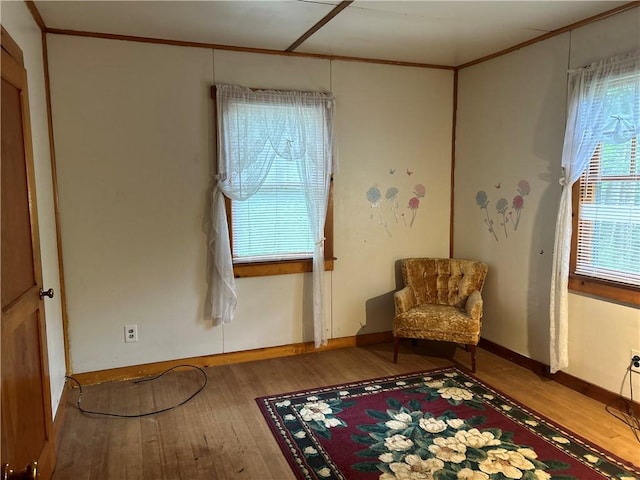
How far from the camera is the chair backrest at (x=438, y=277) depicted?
3.90 m

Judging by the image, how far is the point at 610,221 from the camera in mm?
2951

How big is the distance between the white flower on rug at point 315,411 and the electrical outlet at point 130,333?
4.47 ft

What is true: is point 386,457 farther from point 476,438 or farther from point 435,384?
point 435,384

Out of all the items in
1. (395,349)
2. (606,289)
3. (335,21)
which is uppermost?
(335,21)

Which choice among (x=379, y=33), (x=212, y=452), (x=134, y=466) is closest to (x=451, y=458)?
(x=212, y=452)

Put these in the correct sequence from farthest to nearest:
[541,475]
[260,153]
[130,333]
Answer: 1. [260,153]
2. [130,333]
3. [541,475]

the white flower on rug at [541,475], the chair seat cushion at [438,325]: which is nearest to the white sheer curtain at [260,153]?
the chair seat cushion at [438,325]

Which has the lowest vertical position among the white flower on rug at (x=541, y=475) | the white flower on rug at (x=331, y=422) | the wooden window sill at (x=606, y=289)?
the white flower on rug at (x=541, y=475)

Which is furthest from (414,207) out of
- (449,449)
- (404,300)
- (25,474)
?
(25,474)

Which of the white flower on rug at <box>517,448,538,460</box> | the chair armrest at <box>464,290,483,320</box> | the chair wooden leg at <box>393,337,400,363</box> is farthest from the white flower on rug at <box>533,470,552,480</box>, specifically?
the chair wooden leg at <box>393,337,400,363</box>

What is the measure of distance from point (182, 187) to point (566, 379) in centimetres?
301

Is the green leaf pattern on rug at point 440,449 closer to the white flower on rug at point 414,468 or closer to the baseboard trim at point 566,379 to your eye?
the white flower on rug at point 414,468

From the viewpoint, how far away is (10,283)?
1.79m

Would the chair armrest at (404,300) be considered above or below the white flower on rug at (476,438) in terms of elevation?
above
